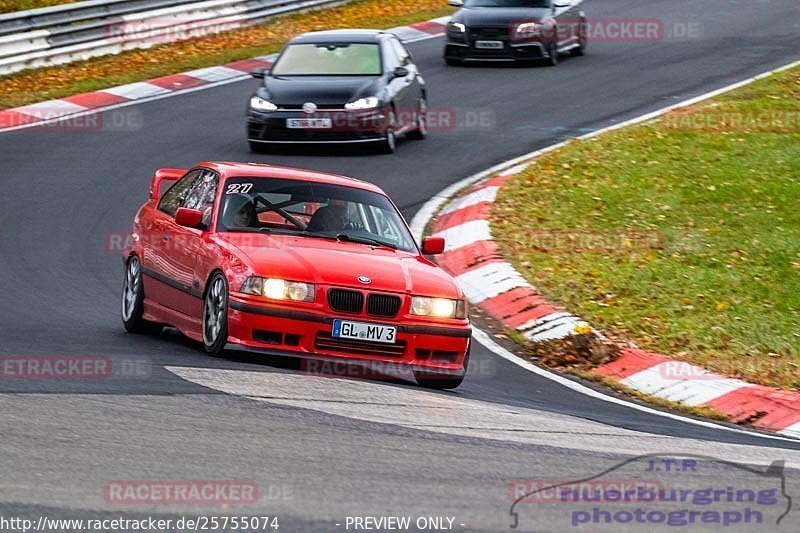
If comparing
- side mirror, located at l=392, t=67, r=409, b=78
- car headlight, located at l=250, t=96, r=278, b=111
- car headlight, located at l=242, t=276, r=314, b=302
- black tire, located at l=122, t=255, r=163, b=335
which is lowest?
car headlight, located at l=250, t=96, r=278, b=111

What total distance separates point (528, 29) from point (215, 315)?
53.2ft

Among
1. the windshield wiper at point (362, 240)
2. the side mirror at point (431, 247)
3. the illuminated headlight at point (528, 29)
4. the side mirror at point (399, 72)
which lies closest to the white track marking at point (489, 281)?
the side mirror at point (431, 247)

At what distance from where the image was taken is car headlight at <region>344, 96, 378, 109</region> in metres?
18.6

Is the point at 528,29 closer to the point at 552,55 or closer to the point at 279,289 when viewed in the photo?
the point at 552,55

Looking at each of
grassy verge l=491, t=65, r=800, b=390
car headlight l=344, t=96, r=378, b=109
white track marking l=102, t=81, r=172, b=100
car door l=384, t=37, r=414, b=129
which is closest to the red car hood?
grassy verge l=491, t=65, r=800, b=390

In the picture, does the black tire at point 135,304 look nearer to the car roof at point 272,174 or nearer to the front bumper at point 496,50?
the car roof at point 272,174

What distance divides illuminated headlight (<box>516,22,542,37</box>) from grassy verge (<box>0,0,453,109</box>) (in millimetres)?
4072

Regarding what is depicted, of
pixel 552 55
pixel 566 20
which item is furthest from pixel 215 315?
pixel 566 20

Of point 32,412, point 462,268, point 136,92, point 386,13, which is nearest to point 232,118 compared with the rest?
point 136,92

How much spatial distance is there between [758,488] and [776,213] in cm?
912

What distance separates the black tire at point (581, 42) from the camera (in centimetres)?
2633

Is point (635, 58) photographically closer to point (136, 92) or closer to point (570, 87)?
point (570, 87)

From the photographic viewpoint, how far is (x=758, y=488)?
6559mm

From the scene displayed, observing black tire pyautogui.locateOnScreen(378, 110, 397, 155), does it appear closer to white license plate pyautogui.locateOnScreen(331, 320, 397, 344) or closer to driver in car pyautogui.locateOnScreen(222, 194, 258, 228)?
driver in car pyautogui.locateOnScreen(222, 194, 258, 228)
